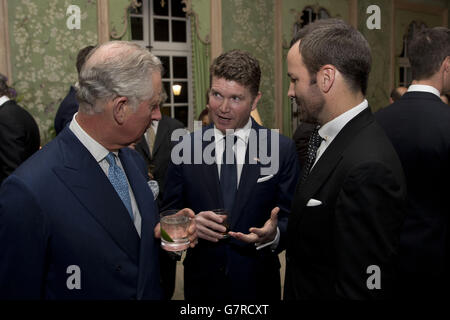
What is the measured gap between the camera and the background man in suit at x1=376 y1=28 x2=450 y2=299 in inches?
81.4

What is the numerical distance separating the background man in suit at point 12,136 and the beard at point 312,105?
2.76m

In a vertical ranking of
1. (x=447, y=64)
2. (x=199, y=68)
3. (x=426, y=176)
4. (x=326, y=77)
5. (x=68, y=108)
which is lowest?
(x=426, y=176)

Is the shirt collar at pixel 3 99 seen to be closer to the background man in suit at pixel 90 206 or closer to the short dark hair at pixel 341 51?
the background man in suit at pixel 90 206

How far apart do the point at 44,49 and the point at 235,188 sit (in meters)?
4.57

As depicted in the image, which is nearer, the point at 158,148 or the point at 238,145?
the point at 238,145

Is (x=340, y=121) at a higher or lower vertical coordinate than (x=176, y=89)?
lower

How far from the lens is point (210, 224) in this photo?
1.74 m

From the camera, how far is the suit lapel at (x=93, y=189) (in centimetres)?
131

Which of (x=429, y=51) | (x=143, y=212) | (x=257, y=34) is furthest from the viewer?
(x=257, y=34)

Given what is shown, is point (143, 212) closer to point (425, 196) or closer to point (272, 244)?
point (272, 244)

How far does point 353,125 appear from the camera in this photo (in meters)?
1.43

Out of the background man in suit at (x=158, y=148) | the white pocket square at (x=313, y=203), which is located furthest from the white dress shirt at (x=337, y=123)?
the background man in suit at (x=158, y=148)

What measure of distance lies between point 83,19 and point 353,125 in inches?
207

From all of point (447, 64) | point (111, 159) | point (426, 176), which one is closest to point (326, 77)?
point (111, 159)
